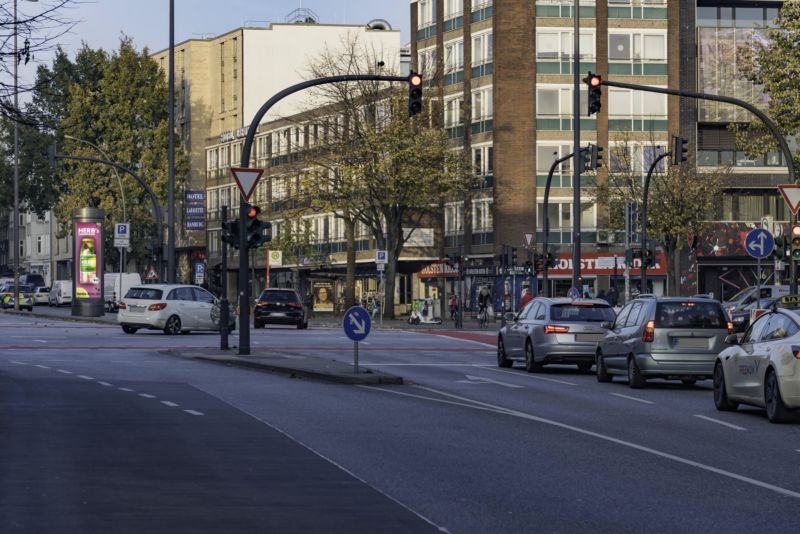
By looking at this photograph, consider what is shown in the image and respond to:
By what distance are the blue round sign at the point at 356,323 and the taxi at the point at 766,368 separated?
662cm

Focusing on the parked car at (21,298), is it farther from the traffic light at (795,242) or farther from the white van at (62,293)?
the traffic light at (795,242)

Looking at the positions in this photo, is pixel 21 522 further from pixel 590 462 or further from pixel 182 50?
pixel 182 50

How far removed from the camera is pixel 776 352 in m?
19.1

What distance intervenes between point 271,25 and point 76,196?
3038cm

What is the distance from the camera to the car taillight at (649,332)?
2566 centimetres

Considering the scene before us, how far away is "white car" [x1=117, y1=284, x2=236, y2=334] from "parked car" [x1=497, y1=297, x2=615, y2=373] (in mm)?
21147

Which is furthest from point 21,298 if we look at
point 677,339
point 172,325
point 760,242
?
point 677,339

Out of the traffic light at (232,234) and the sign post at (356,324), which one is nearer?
the sign post at (356,324)

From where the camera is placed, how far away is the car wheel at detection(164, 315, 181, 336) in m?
50.3

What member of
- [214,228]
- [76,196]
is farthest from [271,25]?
[76,196]

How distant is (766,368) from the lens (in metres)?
19.4

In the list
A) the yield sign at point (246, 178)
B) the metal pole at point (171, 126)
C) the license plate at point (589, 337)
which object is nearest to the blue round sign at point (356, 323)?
the license plate at point (589, 337)

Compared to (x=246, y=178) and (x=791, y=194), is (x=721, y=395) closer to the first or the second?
(x=791, y=194)

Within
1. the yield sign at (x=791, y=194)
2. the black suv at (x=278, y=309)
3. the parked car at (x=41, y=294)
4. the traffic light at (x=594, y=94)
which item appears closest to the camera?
the yield sign at (x=791, y=194)
